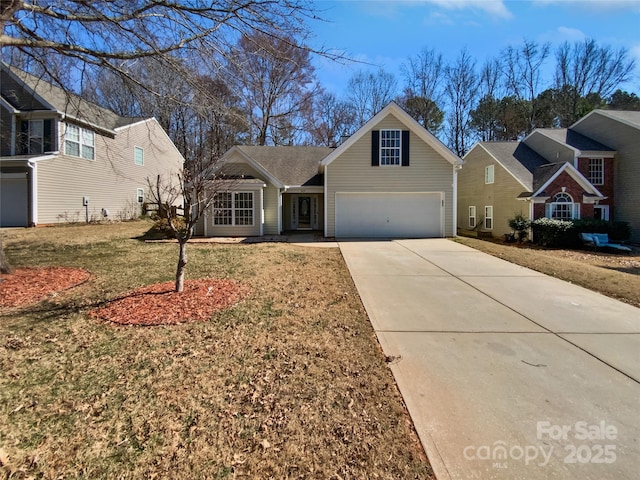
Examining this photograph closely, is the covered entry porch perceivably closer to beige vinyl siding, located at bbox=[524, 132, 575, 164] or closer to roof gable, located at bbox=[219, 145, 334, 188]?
A: roof gable, located at bbox=[219, 145, 334, 188]

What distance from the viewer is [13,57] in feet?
23.7

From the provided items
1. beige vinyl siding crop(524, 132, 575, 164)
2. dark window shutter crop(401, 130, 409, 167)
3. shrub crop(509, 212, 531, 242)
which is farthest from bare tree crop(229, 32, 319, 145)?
beige vinyl siding crop(524, 132, 575, 164)

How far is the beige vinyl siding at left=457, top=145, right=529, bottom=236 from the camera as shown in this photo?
58.6 ft

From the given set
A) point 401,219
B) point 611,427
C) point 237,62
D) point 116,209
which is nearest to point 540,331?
point 611,427

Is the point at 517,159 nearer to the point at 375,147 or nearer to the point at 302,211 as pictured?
the point at 375,147

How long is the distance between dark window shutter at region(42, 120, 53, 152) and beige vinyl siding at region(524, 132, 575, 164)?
27405 millimetres

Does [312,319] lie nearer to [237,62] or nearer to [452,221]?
[237,62]

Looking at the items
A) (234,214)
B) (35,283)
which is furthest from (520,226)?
(35,283)

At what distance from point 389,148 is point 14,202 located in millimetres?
18383

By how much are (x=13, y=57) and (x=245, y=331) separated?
8.40 m

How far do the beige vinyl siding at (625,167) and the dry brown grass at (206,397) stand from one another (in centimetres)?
2120

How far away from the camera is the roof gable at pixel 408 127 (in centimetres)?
1520

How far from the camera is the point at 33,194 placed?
15.1 metres

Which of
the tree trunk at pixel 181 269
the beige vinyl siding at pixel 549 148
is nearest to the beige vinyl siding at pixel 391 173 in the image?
the beige vinyl siding at pixel 549 148
